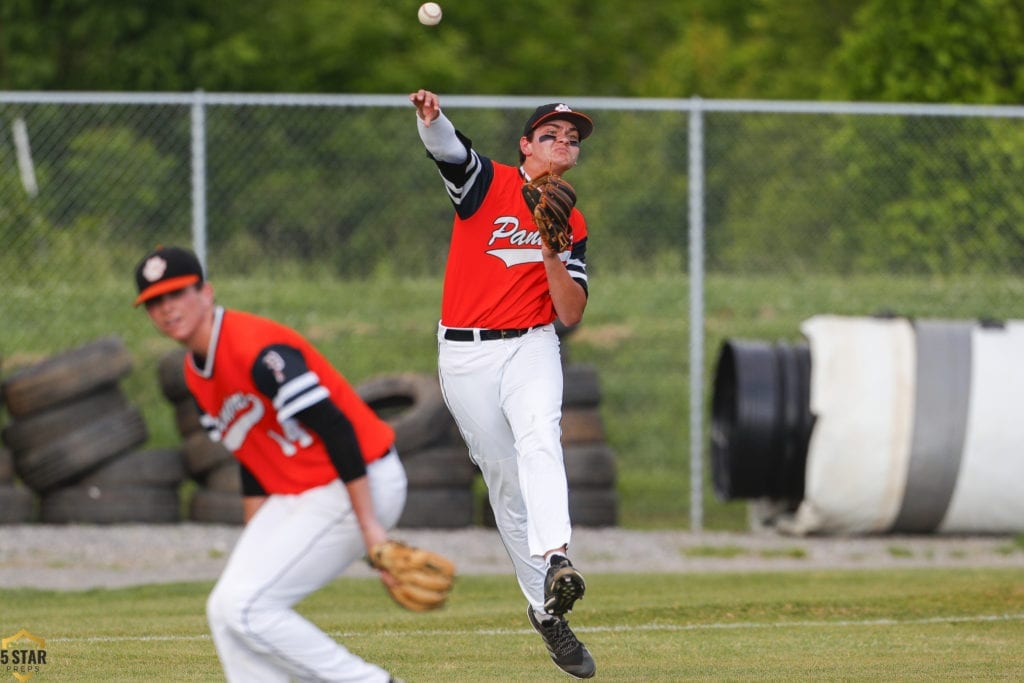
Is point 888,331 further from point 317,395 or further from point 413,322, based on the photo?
point 317,395

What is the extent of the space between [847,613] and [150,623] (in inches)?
142

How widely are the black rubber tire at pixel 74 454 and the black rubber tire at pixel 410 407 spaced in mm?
1757

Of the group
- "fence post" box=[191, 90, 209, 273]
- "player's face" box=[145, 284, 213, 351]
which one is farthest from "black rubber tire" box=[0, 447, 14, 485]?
"player's face" box=[145, 284, 213, 351]

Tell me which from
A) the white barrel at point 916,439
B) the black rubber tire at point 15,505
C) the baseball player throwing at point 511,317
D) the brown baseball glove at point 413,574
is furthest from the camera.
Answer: the white barrel at point 916,439

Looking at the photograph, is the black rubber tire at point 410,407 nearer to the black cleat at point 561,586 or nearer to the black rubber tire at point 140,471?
the black rubber tire at point 140,471

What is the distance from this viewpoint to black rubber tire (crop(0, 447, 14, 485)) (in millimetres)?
10773

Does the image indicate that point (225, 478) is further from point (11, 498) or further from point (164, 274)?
point (164, 274)

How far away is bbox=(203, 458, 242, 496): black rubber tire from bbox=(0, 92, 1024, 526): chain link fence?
61.2 inches

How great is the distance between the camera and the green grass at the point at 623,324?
40.7 ft

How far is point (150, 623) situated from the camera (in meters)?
7.80

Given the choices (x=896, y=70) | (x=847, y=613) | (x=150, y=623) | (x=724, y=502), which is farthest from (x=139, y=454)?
(x=896, y=70)

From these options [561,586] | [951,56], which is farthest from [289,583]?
[951,56]

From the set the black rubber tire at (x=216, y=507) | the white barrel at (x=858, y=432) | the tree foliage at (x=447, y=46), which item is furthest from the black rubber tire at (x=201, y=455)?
the tree foliage at (x=447, y=46)

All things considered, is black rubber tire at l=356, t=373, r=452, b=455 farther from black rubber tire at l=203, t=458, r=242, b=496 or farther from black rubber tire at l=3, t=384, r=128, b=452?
black rubber tire at l=3, t=384, r=128, b=452
